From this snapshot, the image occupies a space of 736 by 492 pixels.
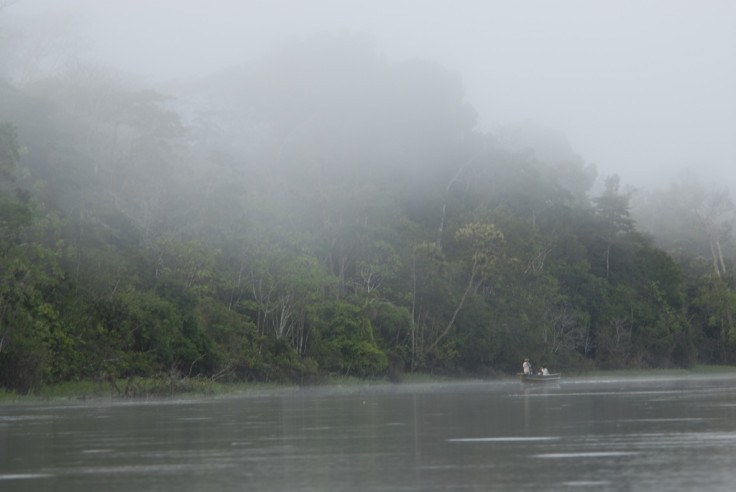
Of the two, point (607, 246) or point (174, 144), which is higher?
point (174, 144)

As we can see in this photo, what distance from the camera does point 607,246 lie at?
87.0m

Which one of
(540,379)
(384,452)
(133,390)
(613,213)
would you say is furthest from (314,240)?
(384,452)

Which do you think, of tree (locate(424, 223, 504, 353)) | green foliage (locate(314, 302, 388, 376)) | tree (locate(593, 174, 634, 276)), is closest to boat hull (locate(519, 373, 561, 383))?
green foliage (locate(314, 302, 388, 376))

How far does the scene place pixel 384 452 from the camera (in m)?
11.8

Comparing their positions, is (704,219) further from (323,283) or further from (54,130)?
(54,130)

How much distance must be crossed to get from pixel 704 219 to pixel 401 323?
177 feet

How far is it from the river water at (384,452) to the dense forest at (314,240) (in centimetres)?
1864

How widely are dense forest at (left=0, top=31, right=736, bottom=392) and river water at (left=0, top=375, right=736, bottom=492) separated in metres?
18.6

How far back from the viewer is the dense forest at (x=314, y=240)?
136 ft

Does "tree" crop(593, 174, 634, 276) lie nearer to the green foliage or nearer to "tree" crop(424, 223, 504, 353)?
"tree" crop(424, 223, 504, 353)

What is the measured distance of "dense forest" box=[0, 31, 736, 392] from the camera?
136ft

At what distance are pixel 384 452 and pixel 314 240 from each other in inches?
2305

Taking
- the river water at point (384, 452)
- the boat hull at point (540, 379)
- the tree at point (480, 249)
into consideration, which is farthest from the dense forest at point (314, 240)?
the river water at point (384, 452)

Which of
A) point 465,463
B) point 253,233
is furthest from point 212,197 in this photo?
point 465,463
